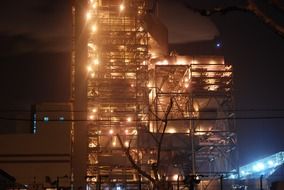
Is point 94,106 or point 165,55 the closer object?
point 94,106

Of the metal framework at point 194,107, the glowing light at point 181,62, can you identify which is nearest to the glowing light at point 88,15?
the metal framework at point 194,107

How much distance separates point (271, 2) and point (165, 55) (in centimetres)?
4418

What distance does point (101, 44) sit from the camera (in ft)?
164

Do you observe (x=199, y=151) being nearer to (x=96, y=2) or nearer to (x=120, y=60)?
(x=120, y=60)

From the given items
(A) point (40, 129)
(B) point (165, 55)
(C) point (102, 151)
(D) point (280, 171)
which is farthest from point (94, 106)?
(A) point (40, 129)

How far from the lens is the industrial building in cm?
4750

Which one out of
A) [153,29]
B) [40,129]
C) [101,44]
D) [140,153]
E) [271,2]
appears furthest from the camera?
[40,129]

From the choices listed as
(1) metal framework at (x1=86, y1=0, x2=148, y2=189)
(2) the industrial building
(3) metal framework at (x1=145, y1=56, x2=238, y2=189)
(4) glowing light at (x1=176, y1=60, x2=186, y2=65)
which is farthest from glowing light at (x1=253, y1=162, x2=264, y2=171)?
(1) metal framework at (x1=86, y1=0, x2=148, y2=189)

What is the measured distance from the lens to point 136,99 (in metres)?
48.8

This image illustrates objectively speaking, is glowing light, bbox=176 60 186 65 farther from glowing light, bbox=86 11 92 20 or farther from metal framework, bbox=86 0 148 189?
glowing light, bbox=86 11 92 20

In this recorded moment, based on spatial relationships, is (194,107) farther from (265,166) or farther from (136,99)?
(265,166)

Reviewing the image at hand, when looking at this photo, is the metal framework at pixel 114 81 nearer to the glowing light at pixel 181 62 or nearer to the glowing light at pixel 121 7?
the glowing light at pixel 121 7

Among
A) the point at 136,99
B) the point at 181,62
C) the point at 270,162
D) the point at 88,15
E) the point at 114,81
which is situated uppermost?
the point at 88,15

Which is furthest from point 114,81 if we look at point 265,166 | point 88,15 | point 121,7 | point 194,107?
point 265,166
